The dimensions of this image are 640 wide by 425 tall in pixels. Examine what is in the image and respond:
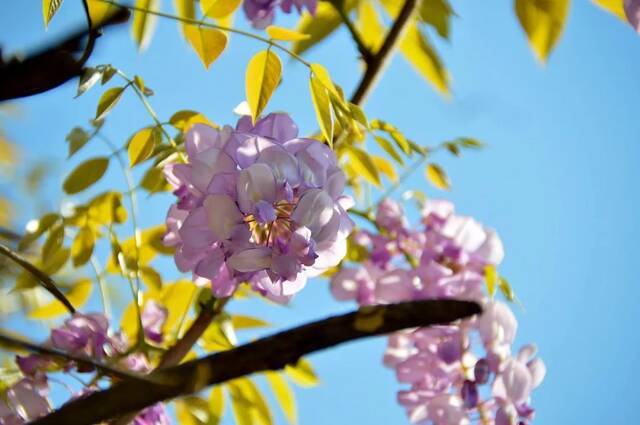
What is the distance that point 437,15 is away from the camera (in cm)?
75

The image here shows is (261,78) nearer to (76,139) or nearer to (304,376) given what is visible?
(76,139)

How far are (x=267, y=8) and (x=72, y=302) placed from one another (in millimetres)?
318

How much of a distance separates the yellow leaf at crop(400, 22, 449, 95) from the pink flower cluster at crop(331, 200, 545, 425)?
13 centimetres

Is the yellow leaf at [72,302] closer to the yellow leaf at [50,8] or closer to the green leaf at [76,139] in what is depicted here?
the green leaf at [76,139]

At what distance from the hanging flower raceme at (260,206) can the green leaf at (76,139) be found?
8 cm

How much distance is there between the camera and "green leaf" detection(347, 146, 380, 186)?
634 millimetres

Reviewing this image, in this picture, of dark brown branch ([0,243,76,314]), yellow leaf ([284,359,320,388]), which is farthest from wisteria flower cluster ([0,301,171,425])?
yellow leaf ([284,359,320,388])

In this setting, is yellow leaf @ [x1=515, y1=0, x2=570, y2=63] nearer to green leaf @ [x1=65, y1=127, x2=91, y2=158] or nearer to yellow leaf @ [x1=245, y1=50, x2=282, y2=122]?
yellow leaf @ [x1=245, y1=50, x2=282, y2=122]

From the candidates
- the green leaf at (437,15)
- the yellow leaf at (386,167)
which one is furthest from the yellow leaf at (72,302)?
the green leaf at (437,15)

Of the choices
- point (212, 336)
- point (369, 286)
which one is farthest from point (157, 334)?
point (369, 286)

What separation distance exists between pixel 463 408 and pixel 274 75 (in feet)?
0.99

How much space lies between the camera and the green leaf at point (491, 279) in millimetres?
640

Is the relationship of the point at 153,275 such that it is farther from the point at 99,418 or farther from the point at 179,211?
the point at 99,418

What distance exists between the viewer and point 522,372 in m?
0.58
